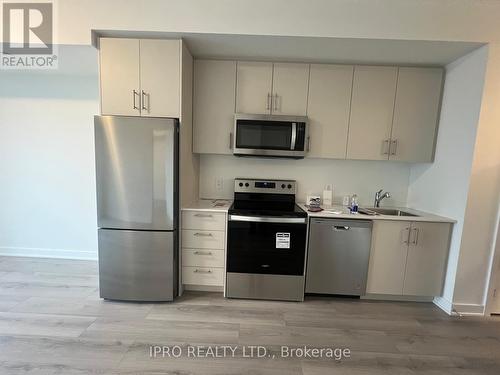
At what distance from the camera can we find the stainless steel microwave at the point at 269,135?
2.46 m

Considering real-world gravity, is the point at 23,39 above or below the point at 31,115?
above

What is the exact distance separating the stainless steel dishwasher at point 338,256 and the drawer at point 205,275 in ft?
2.81

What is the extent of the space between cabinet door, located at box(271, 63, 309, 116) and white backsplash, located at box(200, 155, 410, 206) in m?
0.61

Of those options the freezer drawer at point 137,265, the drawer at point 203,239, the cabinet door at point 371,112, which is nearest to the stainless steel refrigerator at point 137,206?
the freezer drawer at point 137,265

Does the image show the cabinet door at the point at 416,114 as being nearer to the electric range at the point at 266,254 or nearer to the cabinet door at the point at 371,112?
the cabinet door at the point at 371,112

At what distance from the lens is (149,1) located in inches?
76.9

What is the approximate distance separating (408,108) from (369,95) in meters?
0.42

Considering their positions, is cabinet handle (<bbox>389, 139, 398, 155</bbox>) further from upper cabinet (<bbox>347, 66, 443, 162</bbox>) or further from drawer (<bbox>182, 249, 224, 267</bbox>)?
drawer (<bbox>182, 249, 224, 267</bbox>)

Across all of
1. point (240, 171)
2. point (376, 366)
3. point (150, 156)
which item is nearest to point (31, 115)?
point (150, 156)

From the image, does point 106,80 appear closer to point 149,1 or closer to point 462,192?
point 149,1

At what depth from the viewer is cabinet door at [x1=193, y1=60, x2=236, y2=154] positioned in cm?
249

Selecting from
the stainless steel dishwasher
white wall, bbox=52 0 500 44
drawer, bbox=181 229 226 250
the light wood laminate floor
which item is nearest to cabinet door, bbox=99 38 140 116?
white wall, bbox=52 0 500 44

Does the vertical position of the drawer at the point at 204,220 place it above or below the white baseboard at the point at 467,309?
above

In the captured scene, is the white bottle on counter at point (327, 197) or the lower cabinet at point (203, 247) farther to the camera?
the white bottle on counter at point (327, 197)
